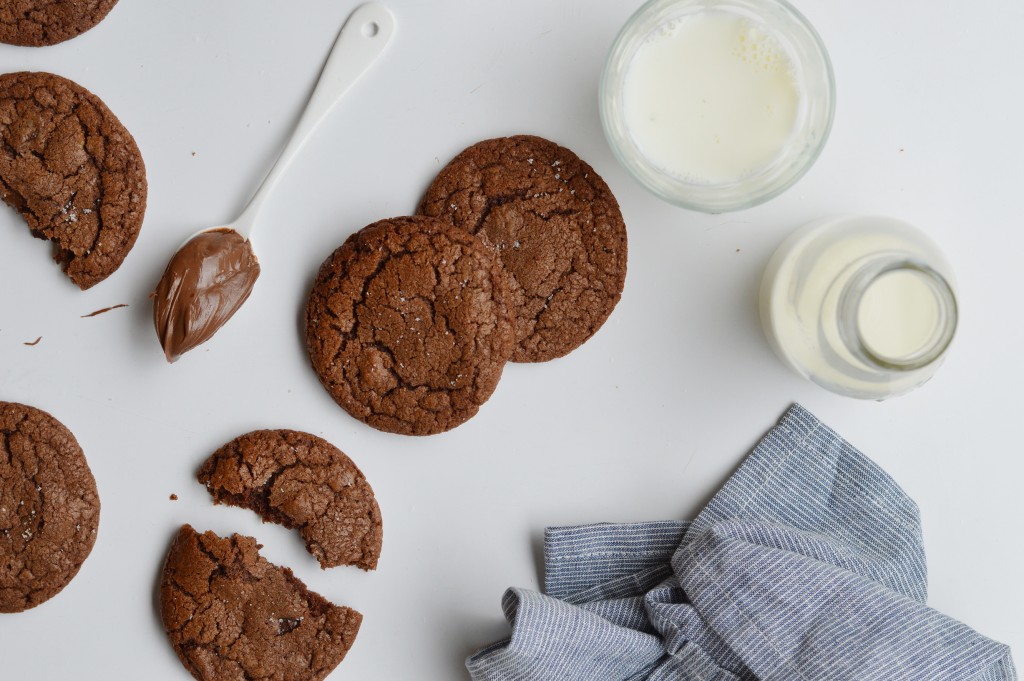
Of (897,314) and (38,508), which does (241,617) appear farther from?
(897,314)

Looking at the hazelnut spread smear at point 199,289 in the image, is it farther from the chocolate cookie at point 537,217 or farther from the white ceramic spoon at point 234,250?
the chocolate cookie at point 537,217

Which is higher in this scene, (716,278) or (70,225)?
(716,278)

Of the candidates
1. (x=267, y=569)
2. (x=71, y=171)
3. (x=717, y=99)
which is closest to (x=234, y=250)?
(x=71, y=171)

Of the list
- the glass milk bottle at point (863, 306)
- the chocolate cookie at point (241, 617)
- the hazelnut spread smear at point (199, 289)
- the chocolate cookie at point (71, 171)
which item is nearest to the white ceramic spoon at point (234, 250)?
the hazelnut spread smear at point (199, 289)

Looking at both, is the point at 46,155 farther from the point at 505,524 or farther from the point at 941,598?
the point at 941,598

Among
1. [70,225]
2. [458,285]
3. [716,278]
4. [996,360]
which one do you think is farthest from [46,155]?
[996,360]
